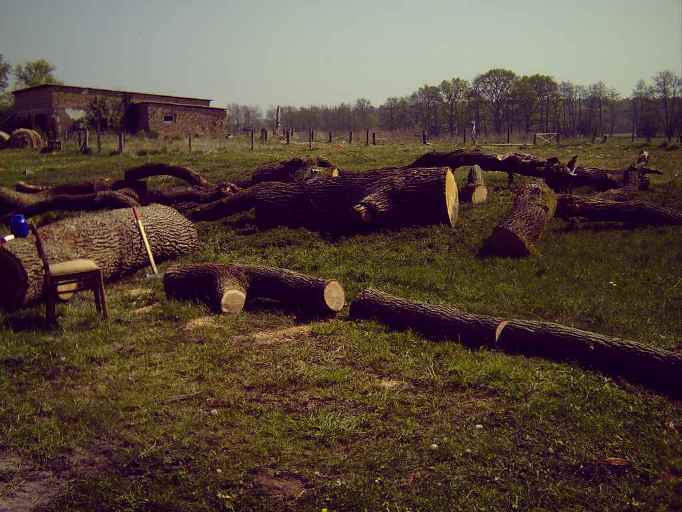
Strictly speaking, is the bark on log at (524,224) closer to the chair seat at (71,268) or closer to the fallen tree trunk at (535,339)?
the fallen tree trunk at (535,339)

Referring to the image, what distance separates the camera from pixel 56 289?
6559mm

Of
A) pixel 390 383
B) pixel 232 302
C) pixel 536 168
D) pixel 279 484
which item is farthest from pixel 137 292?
pixel 536 168

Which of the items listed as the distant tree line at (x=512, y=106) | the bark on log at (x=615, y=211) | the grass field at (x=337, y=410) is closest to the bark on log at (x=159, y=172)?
the grass field at (x=337, y=410)

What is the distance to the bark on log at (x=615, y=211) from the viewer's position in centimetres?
1070

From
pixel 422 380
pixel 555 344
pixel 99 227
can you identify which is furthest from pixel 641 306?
pixel 99 227

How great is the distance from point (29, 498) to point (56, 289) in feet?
11.3

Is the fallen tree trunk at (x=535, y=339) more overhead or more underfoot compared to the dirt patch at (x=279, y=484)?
more overhead

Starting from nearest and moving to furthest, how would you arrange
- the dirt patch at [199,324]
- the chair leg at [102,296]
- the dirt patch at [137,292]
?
the dirt patch at [199,324]
the chair leg at [102,296]
the dirt patch at [137,292]

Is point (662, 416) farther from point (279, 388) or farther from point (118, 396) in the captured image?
point (118, 396)

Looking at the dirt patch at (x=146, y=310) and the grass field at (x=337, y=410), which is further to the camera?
the dirt patch at (x=146, y=310)

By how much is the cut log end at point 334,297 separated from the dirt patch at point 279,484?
3215mm

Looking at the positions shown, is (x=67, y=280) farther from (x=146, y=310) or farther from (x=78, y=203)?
(x=78, y=203)

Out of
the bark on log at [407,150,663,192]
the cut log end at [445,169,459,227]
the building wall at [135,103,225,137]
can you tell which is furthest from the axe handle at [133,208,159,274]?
the building wall at [135,103,225,137]

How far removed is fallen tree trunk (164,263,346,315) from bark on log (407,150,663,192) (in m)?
6.74
